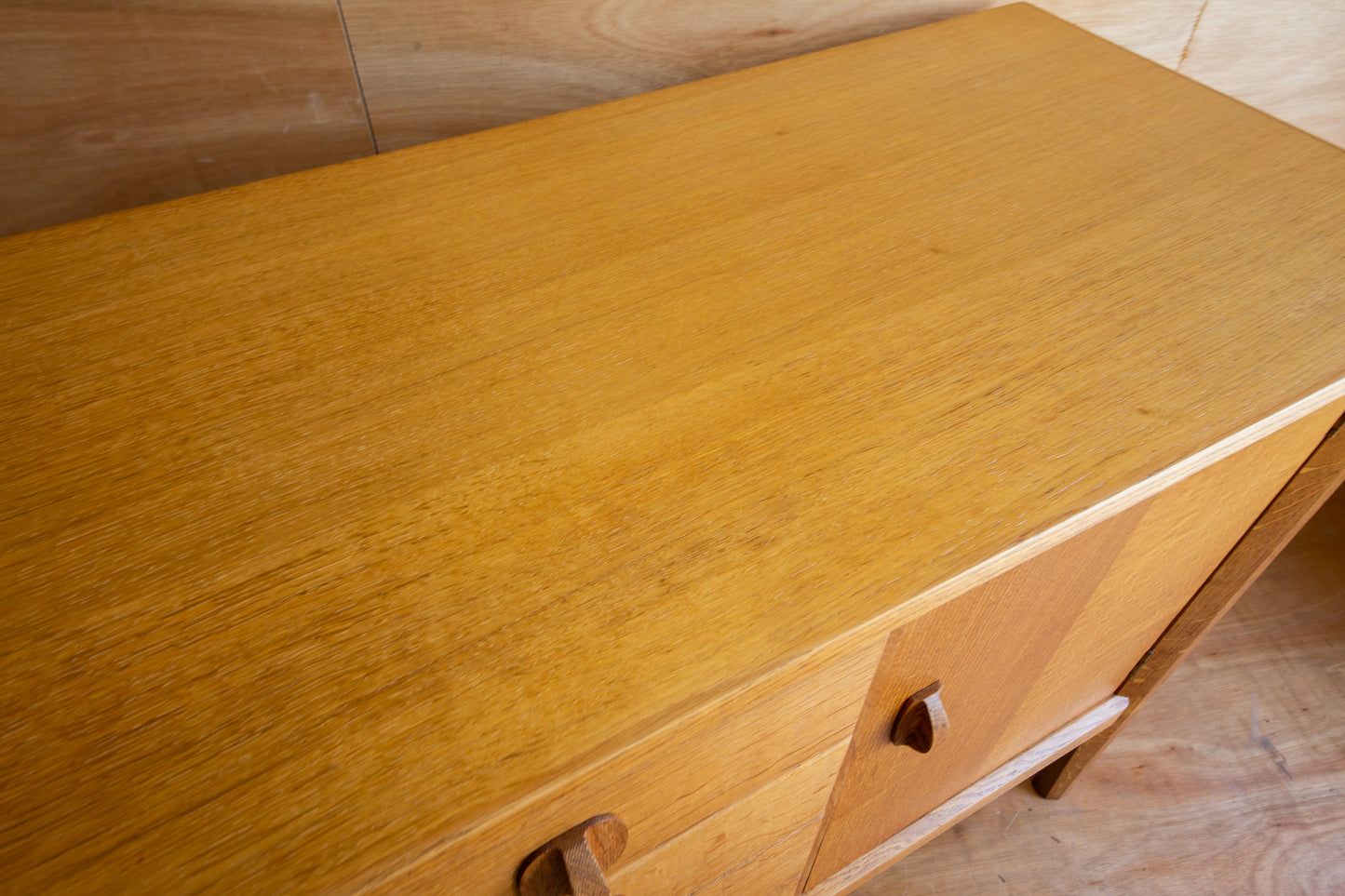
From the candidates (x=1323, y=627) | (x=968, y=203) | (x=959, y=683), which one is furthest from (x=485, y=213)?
(x=1323, y=627)

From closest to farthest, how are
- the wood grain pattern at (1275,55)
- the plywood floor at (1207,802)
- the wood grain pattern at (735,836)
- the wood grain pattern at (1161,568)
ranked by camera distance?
1. the wood grain pattern at (735,836)
2. the wood grain pattern at (1161,568)
3. the plywood floor at (1207,802)
4. the wood grain pattern at (1275,55)

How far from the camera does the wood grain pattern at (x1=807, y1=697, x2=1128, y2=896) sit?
2.35 ft

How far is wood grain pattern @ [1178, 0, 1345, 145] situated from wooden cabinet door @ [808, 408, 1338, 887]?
0.73 meters

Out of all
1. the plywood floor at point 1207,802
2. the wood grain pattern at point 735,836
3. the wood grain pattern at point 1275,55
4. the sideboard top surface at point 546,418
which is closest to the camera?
the sideboard top surface at point 546,418

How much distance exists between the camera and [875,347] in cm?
50

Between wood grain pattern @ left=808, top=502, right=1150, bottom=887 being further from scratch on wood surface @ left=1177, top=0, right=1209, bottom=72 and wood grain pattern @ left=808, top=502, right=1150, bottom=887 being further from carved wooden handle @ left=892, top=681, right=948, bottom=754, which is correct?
scratch on wood surface @ left=1177, top=0, right=1209, bottom=72

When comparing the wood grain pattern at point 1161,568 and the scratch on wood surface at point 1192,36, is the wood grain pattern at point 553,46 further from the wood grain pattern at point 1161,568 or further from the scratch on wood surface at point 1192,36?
the wood grain pattern at point 1161,568

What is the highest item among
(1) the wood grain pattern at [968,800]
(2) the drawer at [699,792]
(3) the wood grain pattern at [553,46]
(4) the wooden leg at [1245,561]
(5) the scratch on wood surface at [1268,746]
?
(3) the wood grain pattern at [553,46]

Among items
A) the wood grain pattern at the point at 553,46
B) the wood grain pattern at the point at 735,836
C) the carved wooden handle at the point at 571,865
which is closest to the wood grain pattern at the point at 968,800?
the wood grain pattern at the point at 735,836

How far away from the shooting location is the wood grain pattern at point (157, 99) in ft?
1.98

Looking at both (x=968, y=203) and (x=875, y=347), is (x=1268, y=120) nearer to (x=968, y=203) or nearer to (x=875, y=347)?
(x=968, y=203)

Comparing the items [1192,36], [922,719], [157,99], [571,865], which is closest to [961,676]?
[922,719]

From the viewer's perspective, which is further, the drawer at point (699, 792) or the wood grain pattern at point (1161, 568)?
the wood grain pattern at point (1161, 568)

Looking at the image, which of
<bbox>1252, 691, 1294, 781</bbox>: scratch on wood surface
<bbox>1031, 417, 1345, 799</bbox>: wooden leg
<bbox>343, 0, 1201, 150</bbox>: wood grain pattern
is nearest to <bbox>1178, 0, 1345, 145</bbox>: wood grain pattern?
<bbox>343, 0, 1201, 150</bbox>: wood grain pattern
